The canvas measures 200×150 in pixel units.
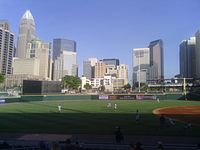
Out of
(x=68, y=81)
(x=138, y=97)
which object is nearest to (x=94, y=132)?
(x=138, y=97)

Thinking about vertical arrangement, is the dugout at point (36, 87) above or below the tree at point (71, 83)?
below

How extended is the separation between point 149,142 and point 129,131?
584cm

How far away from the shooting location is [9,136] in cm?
2784

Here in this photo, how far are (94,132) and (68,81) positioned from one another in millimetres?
156953

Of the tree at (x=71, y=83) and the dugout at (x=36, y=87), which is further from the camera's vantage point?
the tree at (x=71, y=83)

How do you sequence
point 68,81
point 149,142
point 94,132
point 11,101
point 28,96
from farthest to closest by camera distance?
→ point 68,81, point 28,96, point 11,101, point 94,132, point 149,142

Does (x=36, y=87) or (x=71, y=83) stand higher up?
(x=71, y=83)

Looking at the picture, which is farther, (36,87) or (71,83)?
(71,83)

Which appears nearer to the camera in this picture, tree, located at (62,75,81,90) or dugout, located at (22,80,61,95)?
dugout, located at (22,80,61,95)

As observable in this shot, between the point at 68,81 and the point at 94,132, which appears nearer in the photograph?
the point at 94,132

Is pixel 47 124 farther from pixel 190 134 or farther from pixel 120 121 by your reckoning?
pixel 190 134

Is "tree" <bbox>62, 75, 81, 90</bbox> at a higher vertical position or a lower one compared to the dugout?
higher

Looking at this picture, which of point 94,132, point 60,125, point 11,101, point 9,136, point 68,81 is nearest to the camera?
point 9,136

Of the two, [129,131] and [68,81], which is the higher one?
[68,81]
